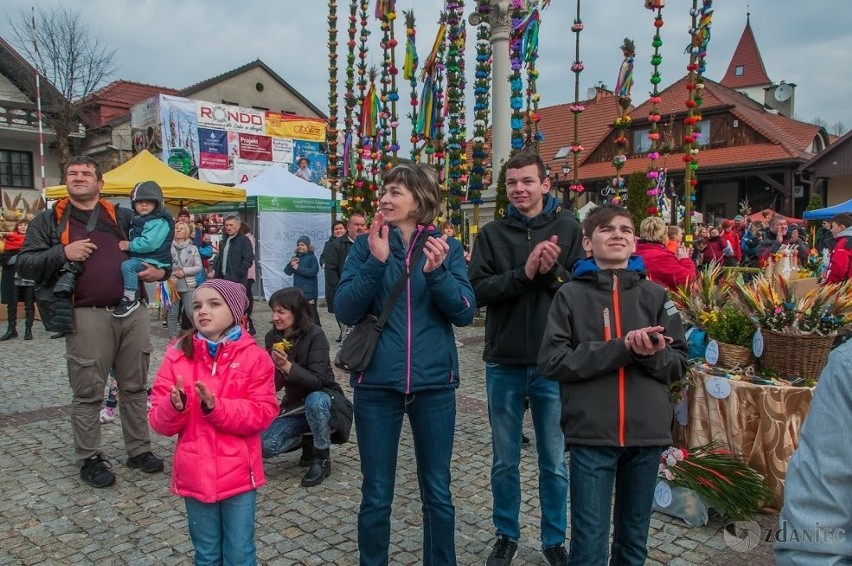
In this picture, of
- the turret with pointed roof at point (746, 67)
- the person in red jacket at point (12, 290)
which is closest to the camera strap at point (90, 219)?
the person in red jacket at point (12, 290)

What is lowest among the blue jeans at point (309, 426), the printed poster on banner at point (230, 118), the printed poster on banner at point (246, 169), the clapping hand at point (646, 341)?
the blue jeans at point (309, 426)

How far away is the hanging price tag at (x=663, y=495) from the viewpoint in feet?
11.6

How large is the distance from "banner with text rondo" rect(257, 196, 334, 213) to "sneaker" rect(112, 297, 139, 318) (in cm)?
950

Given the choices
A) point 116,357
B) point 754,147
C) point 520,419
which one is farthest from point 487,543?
point 754,147

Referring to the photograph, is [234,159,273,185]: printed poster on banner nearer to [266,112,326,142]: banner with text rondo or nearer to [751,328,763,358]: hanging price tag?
[266,112,326,142]: banner with text rondo

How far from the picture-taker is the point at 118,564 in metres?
3.04

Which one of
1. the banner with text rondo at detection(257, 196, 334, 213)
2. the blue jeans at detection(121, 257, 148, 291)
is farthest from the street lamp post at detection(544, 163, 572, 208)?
the banner with text rondo at detection(257, 196, 334, 213)

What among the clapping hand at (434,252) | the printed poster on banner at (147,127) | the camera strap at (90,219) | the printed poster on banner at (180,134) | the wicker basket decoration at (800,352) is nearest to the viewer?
the clapping hand at (434,252)

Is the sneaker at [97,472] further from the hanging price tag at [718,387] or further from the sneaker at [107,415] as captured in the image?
the hanging price tag at [718,387]

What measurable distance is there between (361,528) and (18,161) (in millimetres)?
30388

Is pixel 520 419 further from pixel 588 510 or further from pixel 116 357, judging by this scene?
pixel 116 357

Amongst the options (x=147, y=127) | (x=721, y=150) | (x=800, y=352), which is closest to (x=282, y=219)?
(x=800, y=352)

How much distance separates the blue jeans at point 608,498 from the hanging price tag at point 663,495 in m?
1.27

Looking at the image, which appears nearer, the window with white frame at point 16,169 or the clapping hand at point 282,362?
the clapping hand at point 282,362
